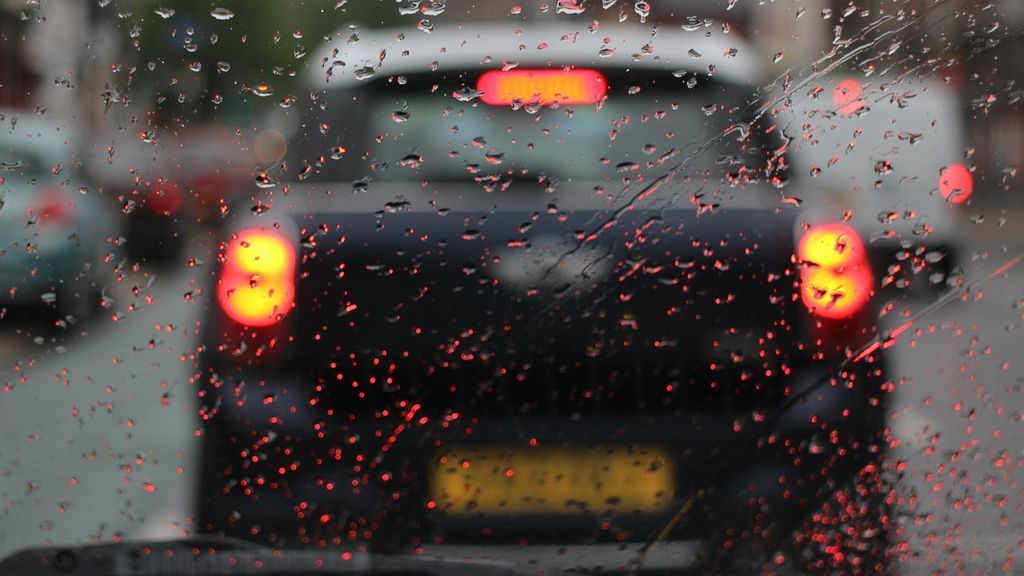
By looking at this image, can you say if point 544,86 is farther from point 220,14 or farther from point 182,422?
point 182,422

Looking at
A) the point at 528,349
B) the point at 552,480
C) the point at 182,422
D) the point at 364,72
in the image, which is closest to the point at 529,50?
the point at 364,72

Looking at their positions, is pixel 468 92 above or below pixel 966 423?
above

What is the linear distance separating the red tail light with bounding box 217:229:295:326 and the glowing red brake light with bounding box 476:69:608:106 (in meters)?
0.45

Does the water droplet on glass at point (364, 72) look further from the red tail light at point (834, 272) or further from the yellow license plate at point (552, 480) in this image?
the red tail light at point (834, 272)

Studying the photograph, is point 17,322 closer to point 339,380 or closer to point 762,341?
point 339,380

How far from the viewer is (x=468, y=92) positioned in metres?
2.63

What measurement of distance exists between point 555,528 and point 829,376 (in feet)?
1.69

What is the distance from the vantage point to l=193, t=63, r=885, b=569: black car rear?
2.58 metres

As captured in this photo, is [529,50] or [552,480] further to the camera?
[552,480]

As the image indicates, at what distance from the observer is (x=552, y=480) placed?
8.90 ft

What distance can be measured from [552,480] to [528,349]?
0.23 meters

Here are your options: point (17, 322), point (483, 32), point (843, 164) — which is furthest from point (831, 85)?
point (17, 322)

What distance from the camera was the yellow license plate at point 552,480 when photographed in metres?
2.64

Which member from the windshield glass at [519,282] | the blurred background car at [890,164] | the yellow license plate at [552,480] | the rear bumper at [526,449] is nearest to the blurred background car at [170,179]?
the windshield glass at [519,282]
